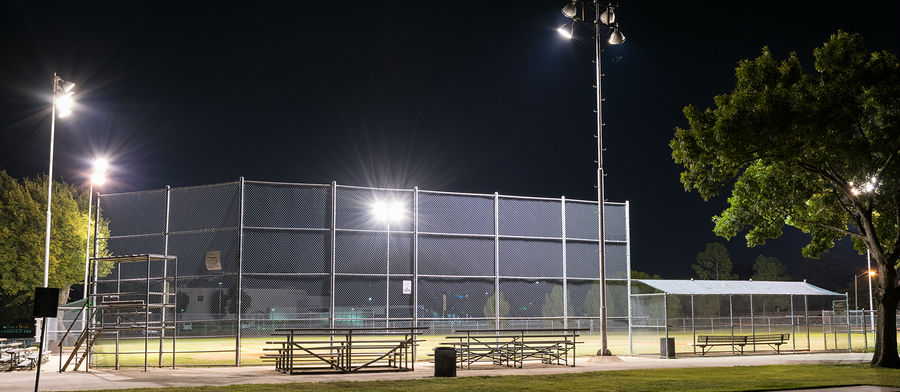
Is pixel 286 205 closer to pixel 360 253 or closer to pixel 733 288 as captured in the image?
pixel 360 253

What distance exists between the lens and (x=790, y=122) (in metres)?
19.7

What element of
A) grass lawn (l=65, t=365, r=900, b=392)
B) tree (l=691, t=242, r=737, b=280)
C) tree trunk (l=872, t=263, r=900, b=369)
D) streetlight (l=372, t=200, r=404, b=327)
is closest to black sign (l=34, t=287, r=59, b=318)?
grass lawn (l=65, t=365, r=900, b=392)

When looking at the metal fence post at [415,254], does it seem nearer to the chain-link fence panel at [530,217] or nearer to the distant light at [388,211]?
the distant light at [388,211]

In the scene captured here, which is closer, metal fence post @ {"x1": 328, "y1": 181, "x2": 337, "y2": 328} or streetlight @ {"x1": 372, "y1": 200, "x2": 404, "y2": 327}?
metal fence post @ {"x1": 328, "y1": 181, "x2": 337, "y2": 328}

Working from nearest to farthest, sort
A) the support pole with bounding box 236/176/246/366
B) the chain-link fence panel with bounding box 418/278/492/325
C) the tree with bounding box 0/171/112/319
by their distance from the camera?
the support pole with bounding box 236/176/246/366 → the chain-link fence panel with bounding box 418/278/492/325 → the tree with bounding box 0/171/112/319

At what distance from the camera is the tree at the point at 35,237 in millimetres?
47938

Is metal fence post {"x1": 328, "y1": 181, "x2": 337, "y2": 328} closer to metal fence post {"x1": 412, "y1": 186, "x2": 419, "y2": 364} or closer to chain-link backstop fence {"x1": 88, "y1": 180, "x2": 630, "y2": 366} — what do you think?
chain-link backstop fence {"x1": 88, "y1": 180, "x2": 630, "y2": 366}

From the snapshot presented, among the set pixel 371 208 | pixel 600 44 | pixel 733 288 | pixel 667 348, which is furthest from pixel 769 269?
pixel 371 208

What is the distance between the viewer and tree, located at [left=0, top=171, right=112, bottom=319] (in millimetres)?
47938

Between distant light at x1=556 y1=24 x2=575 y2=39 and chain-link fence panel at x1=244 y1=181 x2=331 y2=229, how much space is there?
7.86 m

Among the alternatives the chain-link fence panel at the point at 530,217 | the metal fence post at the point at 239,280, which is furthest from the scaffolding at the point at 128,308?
the chain-link fence panel at the point at 530,217

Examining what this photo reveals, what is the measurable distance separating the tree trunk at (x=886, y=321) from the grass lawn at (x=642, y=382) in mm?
1177

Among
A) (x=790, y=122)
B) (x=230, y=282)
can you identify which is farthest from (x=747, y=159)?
(x=230, y=282)

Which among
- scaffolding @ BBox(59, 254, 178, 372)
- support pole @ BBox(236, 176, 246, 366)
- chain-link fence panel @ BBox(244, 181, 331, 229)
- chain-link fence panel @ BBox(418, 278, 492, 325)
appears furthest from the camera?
chain-link fence panel @ BBox(418, 278, 492, 325)
